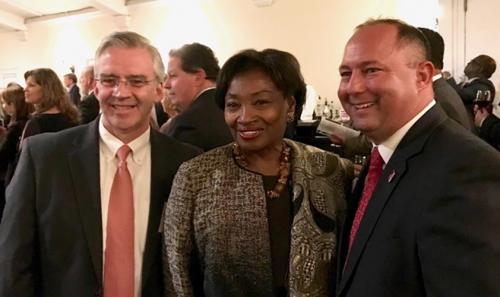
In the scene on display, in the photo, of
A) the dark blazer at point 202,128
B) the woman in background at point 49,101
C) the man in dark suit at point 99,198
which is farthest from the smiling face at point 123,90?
Answer: the woman in background at point 49,101

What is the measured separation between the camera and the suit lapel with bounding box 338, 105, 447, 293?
3.65ft

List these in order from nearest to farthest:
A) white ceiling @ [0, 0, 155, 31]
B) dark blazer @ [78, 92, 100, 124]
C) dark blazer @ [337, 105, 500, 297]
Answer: dark blazer @ [337, 105, 500, 297] < dark blazer @ [78, 92, 100, 124] < white ceiling @ [0, 0, 155, 31]

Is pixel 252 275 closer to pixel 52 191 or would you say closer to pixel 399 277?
pixel 399 277

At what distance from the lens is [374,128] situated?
49.2 inches

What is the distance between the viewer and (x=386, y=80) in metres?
1.22

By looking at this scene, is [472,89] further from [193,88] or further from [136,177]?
[136,177]

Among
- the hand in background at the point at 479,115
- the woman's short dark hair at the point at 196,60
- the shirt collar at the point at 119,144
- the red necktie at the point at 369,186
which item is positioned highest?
the woman's short dark hair at the point at 196,60

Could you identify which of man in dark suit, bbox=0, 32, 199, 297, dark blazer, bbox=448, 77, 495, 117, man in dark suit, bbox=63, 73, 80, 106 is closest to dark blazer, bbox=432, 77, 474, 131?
man in dark suit, bbox=0, 32, 199, 297

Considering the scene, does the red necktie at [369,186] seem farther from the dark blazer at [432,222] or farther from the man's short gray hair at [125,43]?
the man's short gray hair at [125,43]

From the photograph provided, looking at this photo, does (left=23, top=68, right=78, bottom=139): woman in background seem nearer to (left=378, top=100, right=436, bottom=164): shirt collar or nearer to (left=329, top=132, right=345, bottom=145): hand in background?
(left=329, top=132, right=345, bottom=145): hand in background

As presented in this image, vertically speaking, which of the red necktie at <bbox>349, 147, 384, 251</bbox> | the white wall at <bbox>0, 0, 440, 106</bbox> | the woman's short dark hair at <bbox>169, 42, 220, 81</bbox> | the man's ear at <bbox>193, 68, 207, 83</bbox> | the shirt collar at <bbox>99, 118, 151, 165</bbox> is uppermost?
the white wall at <bbox>0, 0, 440, 106</bbox>

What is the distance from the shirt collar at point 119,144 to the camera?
1.53m

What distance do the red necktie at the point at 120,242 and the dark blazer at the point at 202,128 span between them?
0.70 metres

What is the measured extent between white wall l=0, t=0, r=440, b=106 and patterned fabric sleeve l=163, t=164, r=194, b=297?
613cm
